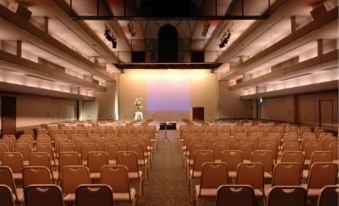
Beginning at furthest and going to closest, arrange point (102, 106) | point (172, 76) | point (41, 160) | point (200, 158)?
1. point (172, 76)
2. point (102, 106)
3. point (200, 158)
4. point (41, 160)

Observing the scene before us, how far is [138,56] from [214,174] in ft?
87.8

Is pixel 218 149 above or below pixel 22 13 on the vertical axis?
below

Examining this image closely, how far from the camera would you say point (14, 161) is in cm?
647

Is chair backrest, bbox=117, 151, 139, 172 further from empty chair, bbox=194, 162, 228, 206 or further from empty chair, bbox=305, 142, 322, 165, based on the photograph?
empty chair, bbox=305, 142, 322, 165

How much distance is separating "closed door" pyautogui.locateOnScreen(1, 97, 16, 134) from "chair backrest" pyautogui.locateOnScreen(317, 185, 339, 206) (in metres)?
15.8

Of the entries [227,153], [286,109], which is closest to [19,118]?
[227,153]

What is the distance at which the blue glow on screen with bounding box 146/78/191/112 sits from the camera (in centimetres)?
3266

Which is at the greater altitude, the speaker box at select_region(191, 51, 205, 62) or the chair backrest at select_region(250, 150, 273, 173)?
the speaker box at select_region(191, 51, 205, 62)

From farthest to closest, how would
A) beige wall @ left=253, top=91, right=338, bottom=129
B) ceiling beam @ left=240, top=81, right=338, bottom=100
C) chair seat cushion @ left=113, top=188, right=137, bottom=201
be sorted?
beige wall @ left=253, top=91, right=338, bottom=129, ceiling beam @ left=240, top=81, right=338, bottom=100, chair seat cushion @ left=113, top=188, right=137, bottom=201

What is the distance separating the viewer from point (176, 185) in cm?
741

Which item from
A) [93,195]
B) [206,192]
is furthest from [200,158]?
[93,195]

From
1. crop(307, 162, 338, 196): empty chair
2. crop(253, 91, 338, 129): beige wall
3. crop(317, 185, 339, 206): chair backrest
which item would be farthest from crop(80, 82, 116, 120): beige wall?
crop(317, 185, 339, 206): chair backrest

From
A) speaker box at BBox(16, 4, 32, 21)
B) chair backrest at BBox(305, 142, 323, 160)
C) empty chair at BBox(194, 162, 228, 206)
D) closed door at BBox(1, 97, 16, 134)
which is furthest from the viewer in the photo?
closed door at BBox(1, 97, 16, 134)

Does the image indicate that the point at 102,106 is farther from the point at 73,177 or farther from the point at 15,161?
the point at 73,177
